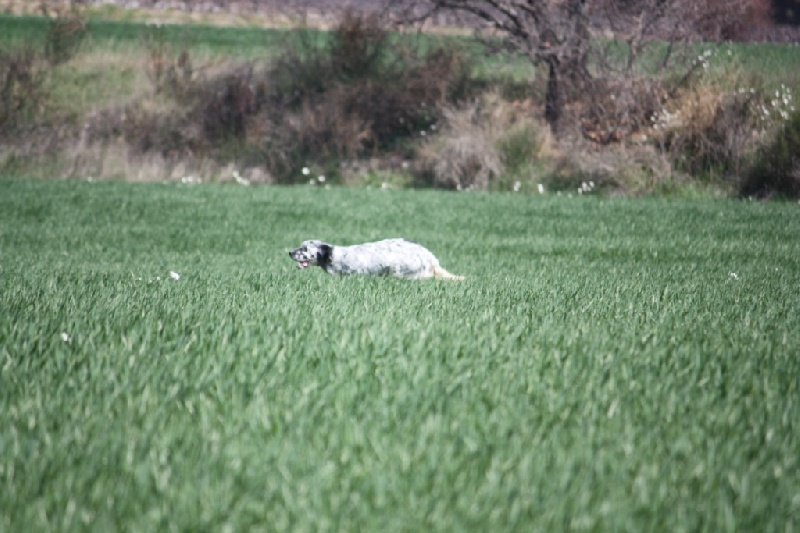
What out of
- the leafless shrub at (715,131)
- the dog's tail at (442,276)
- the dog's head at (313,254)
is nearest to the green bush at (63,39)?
the leafless shrub at (715,131)

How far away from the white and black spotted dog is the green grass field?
54.2 inches

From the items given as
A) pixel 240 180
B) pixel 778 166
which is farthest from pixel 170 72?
pixel 778 166

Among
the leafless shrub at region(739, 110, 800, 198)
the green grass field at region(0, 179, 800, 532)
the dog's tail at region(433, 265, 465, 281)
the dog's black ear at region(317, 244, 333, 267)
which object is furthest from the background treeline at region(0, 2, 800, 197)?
the green grass field at region(0, 179, 800, 532)

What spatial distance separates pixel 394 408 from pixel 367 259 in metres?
4.91

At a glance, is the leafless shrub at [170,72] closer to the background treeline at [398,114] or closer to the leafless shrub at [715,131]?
the background treeline at [398,114]

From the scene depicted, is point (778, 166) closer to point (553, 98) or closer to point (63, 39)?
point (553, 98)

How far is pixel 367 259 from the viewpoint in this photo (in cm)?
797

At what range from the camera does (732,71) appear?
76.0 feet

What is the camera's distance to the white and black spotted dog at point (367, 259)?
7969mm

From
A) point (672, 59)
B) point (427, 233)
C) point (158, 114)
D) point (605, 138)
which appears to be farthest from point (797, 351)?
point (158, 114)

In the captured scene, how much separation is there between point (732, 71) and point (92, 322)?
22043 mm

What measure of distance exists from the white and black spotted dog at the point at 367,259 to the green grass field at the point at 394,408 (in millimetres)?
1376

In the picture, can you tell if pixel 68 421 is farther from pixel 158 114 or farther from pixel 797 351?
pixel 158 114

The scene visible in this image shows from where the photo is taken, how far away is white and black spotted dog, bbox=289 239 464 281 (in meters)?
7.97
